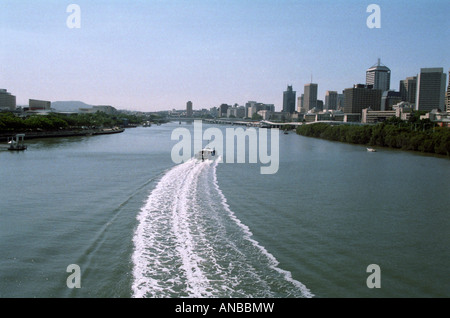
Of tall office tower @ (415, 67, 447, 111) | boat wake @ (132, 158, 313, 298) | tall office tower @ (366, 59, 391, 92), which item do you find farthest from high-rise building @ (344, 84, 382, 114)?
boat wake @ (132, 158, 313, 298)

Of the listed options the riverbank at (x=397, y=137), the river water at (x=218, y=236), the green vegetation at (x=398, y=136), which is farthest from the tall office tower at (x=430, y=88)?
the river water at (x=218, y=236)

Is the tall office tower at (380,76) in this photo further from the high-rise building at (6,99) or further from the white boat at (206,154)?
the white boat at (206,154)

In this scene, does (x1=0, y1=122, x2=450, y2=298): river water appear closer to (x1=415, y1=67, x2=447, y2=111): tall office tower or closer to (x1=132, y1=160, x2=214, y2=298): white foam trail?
(x1=132, y1=160, x2=214, y2=298): white foam trail

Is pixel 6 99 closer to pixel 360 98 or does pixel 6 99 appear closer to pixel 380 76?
pixel 360 98

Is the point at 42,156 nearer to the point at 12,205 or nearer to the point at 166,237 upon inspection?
the point at 12,205

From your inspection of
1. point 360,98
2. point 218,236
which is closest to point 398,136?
point 218,236
